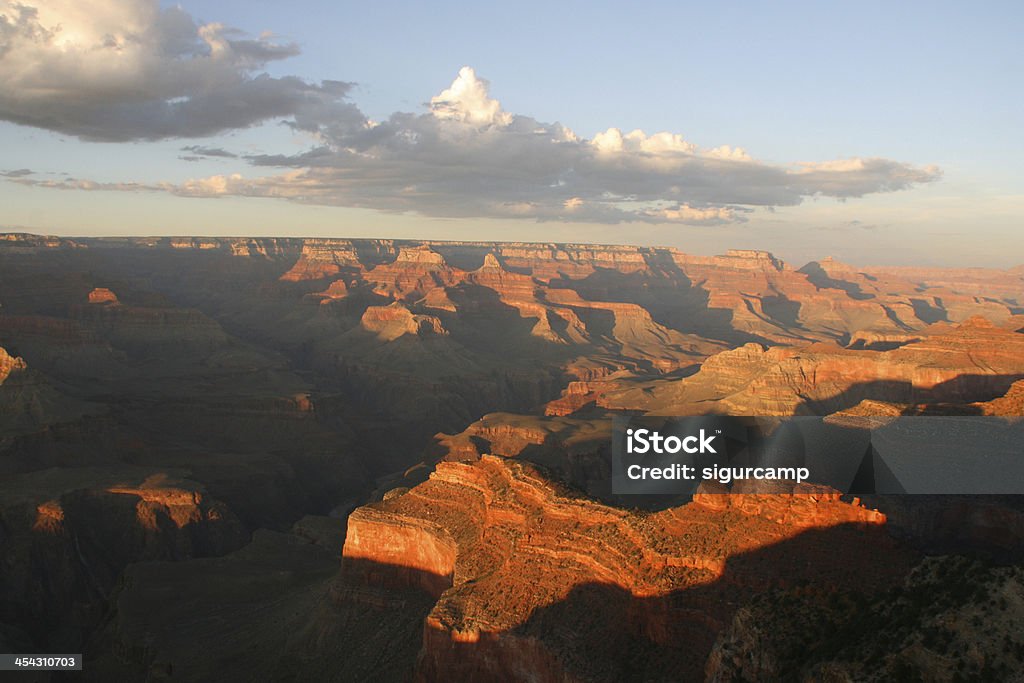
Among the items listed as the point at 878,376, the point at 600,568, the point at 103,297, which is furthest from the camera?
the point at 103,297

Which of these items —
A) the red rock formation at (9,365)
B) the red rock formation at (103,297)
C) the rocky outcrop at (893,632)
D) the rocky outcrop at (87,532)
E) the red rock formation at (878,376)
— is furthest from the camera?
the red rock formation at (103,297)

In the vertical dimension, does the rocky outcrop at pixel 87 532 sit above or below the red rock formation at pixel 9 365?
below

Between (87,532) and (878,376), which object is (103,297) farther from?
(878,376)

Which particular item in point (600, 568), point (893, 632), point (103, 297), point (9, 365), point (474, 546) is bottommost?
point (9, 365)

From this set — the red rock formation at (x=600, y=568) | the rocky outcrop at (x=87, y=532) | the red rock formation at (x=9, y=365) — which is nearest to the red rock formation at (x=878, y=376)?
the rocky outcrop at (x=87, y=532)

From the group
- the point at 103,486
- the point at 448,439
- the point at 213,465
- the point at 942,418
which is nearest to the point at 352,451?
the point at 448,439

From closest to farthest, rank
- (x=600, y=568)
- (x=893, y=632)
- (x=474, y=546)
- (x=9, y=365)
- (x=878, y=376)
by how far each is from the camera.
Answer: (x=893, y=632), (x=600, y=568), (x=474, y=546), (x=9, y=365), (x=878, y=376)

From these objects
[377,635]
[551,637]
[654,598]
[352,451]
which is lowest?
[352,451]

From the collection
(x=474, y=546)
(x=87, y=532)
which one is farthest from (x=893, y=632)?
(x=87, y=532)

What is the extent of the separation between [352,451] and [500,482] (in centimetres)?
8882

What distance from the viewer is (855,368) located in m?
129

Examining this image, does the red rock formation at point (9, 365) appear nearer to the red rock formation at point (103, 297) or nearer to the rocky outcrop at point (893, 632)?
the red rock formation at point (103, 297)

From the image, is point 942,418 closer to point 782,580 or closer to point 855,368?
point 782,580

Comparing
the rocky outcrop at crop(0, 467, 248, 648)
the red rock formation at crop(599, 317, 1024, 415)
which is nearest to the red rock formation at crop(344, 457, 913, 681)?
the rocky outcrop at crop(0, 467, 248, 648)
